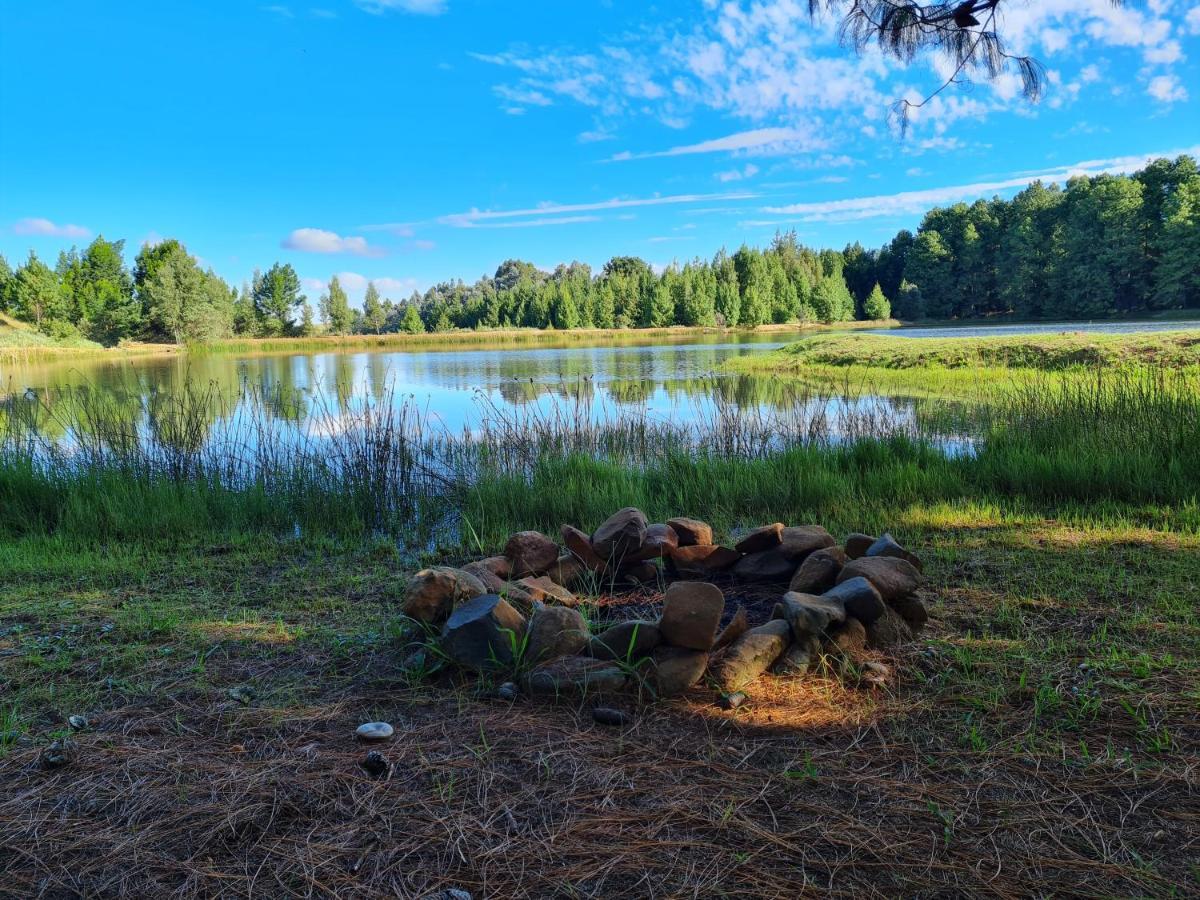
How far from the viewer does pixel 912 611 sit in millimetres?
2523

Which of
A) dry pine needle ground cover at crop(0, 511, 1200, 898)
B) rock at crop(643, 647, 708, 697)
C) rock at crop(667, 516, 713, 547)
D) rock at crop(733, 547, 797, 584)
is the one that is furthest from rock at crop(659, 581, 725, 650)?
rock at crop(667, 516, 713, 547)

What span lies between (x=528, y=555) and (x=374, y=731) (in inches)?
51.7

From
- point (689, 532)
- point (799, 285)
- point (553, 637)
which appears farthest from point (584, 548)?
point (799, 285)

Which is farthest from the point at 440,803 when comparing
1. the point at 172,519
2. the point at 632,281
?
the point at 632,281

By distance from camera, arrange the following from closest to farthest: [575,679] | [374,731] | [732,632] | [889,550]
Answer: [374,731] → [575,679] → [732,632] → [889,550]

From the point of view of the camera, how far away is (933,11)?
457cm

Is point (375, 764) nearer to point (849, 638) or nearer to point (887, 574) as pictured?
point (849, 638)

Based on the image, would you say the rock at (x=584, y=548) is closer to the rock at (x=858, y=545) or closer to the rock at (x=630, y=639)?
the rock at (x=630, y=639)

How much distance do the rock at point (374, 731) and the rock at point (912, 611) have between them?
1751mm

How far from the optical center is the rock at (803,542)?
2951mm

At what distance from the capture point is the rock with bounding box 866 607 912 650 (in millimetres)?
2385

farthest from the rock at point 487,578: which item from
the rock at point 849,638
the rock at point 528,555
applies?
the rock at point 849,638

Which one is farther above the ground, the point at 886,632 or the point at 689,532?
the point at 689,532

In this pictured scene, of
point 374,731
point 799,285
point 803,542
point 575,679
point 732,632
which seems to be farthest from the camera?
point 799,285
